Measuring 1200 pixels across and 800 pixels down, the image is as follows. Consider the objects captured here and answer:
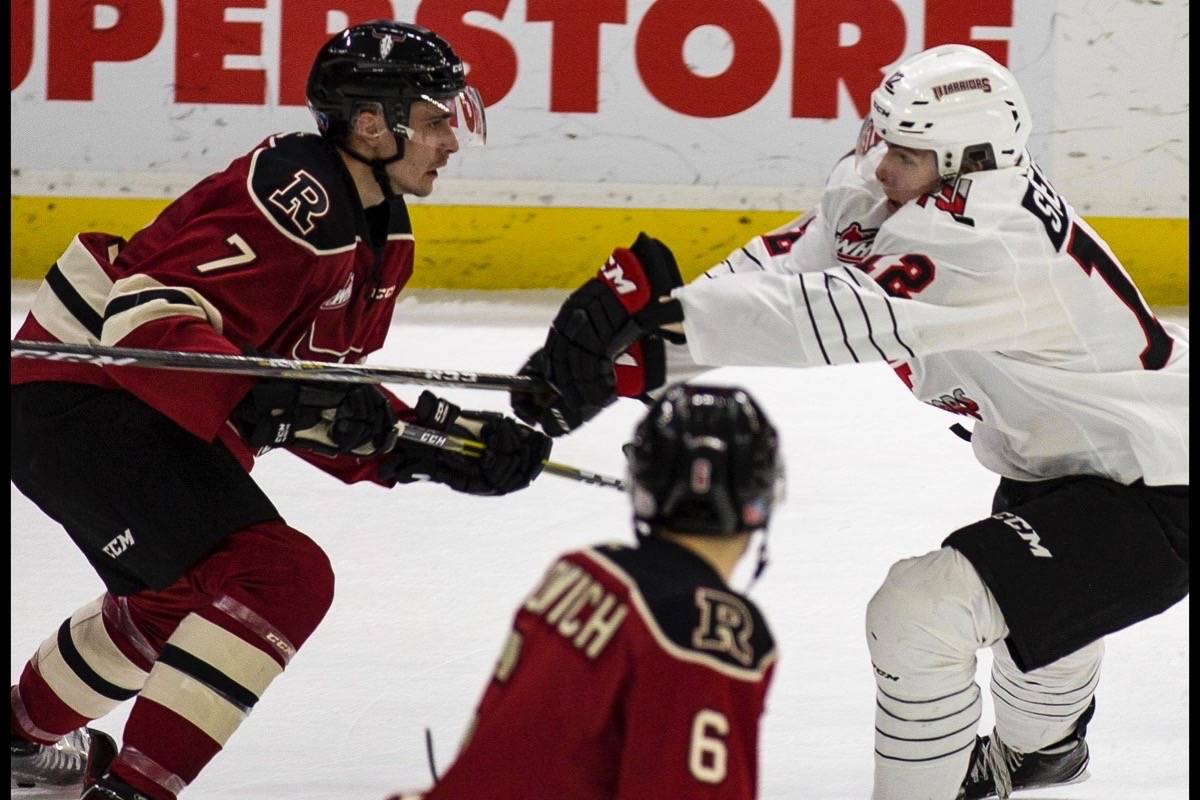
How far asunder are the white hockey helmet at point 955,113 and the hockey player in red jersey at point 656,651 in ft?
2.82

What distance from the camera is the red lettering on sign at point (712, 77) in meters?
5.29

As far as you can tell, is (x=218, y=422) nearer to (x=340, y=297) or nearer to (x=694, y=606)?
(x=340, y=297)

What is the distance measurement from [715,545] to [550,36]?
153 inches

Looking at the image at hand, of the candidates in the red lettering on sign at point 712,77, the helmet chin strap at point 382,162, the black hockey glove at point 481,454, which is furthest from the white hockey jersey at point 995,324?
the red lettering on sign at point 712,77

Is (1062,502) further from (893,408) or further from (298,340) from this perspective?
(893,408)

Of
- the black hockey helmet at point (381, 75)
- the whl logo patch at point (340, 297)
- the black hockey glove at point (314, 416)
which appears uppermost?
the black hockey helmet at point (381, 75)

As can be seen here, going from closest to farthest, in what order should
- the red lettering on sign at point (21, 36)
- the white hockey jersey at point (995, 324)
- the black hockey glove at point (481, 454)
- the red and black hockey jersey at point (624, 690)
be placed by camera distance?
the red and black hockey jersey at point (624, 690), the white hockey jersey at point (995, 324), the black hockey glove at point (481, 454), the red lettering on sign at point (21, 36)

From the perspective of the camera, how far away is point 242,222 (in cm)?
242

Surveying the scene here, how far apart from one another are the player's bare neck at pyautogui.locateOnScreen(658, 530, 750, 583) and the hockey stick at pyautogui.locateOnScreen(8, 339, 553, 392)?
0.86 metres

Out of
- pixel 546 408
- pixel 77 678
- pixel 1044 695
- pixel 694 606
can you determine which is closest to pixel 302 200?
pixel 546 408

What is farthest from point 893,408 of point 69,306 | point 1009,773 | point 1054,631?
point 69,306

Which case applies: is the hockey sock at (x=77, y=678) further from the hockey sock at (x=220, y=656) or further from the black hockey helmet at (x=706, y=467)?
the black hockey helmet at (x=706, y=467)

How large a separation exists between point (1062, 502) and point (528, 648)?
110cm

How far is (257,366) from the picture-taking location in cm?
232
